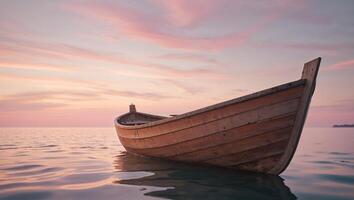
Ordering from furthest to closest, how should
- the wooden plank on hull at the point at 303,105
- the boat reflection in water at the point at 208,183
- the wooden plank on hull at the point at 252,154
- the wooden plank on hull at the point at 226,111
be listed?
the wooden plank on hull at the point at 252,154, the wooden plank on hull at the point at 226,111, the wooden plank on hull at the point at 303,105, the boat reflection in water at the point at 208,183

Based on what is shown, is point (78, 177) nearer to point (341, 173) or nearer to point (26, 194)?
point (26, 194)

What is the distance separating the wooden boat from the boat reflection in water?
Answer: 0.34m

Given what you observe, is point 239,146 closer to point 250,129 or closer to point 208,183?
point 250,129

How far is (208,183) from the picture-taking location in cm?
538

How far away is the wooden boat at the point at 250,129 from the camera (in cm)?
557

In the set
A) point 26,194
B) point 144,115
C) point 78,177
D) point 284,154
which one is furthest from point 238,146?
point 144,115

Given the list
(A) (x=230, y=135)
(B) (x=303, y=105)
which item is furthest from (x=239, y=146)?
(B) (x=303, y=105)

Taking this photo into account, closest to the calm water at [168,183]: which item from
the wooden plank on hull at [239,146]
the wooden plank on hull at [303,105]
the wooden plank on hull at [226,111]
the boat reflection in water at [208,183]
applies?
the boat reflection in water at [208,183]

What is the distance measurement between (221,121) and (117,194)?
2.73m

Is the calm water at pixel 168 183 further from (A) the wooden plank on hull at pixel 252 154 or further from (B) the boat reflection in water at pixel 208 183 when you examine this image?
(A) the wooden plank on hull at pixel 252 154

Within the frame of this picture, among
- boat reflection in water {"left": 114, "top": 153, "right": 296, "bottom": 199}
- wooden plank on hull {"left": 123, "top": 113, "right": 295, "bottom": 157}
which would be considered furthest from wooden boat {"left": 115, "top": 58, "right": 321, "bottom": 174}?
boat reflection in water {"left": 114, "top": 153, "right": 296, "bottom": 199}

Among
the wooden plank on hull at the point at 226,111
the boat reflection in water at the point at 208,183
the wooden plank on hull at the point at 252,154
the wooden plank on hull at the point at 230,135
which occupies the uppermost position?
the wooden plank on hull at the point at 226,111

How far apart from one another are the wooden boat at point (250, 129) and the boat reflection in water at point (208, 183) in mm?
337

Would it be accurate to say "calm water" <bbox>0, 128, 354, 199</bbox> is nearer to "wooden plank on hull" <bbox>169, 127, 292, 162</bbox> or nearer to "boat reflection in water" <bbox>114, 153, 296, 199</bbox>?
"boat reflection in water" <bbox>114, 153, 296, 199</bbox>
